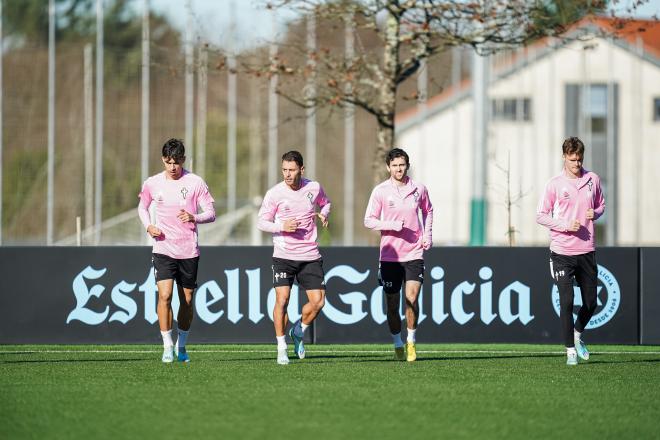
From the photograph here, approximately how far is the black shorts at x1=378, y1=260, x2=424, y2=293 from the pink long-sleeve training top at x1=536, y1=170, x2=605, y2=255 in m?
1.28

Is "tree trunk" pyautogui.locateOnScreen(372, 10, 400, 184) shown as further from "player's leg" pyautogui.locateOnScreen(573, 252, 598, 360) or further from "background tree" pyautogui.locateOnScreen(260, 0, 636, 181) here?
"player's leg" pyautogui.locateOnScreen(573, 252, 598, 360)

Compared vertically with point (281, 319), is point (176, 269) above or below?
above

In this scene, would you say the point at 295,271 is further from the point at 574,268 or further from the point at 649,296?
the point at 649,296

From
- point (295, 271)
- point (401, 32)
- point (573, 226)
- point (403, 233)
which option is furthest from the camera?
point (401, 32)

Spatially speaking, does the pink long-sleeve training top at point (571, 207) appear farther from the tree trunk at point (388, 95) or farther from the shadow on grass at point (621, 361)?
the tree trunk at point (388, 95)

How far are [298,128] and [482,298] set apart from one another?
19.0 metres

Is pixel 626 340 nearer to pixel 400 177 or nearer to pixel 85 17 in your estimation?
pixel 400 177

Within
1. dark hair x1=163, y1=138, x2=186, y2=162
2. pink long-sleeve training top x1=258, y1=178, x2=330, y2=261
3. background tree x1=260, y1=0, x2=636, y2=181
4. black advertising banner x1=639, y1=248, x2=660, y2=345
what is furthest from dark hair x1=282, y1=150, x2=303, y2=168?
background tree x1=260, y1=0, x2=636, y2=181

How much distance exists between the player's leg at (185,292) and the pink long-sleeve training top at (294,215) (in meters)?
0.82

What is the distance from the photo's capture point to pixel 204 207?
452 inches

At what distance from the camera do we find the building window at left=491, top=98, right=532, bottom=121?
37094mm

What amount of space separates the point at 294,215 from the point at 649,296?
528cm

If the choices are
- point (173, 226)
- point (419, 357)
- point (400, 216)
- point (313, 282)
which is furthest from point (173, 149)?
point (419, 357)

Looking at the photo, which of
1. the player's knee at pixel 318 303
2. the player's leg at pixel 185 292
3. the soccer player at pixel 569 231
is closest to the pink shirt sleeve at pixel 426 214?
the soccer player at pixel 569 231
